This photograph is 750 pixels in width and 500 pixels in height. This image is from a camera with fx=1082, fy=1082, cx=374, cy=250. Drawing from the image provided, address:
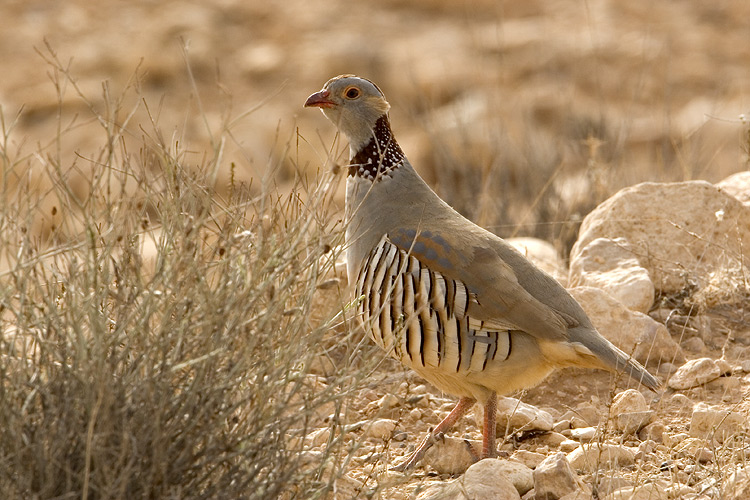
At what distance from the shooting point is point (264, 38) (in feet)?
70.7

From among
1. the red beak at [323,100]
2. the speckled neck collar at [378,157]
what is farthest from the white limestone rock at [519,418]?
the red beak at [323,100]

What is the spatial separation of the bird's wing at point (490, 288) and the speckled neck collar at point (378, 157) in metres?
0.69

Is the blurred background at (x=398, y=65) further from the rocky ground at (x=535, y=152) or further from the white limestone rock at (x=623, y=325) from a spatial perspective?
the white limestone rock at (x=623, y=325)

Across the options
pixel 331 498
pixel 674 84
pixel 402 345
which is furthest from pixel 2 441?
pixel 674 84

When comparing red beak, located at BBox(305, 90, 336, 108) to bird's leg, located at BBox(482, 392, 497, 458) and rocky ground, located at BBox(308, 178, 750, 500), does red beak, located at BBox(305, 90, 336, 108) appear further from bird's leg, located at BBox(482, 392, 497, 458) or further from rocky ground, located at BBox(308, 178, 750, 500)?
bird's leg, located at BBox(482, 392, 497, 458)

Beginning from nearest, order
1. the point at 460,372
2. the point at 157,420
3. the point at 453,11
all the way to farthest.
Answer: the point at 157,420, the point at 460,372, the point at 453,11

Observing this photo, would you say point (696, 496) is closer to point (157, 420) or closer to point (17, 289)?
point (157, 420)

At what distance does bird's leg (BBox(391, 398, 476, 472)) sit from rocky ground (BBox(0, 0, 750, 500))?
0.21 feet

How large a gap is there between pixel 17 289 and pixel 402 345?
1879 mm

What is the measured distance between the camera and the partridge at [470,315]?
15.0ft

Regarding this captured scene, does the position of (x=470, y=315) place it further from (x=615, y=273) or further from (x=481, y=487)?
(x=615, y=273)

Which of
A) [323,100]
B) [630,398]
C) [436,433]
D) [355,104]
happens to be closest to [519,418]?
[436,433]

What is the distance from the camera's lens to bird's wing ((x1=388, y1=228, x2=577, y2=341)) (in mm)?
4570

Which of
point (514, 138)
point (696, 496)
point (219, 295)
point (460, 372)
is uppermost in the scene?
point (514, 138)
